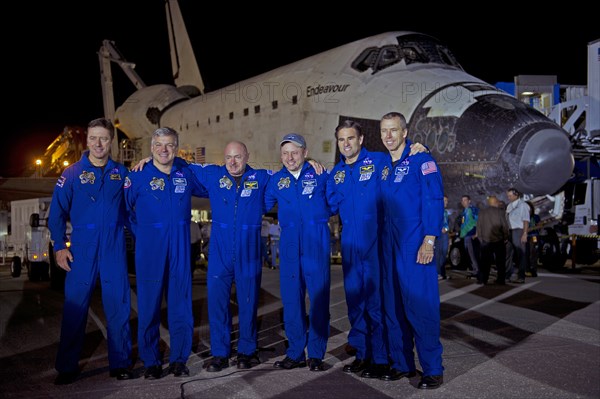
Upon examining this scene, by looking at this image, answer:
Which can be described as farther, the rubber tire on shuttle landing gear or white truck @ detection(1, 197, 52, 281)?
the rubber tire on shuttle landing gear

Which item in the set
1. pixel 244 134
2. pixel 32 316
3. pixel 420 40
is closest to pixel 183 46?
pixel 244 134

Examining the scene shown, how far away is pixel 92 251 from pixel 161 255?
1.77 feet

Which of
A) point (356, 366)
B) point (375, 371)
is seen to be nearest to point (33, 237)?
point (356, 366)

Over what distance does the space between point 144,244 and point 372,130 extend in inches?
266

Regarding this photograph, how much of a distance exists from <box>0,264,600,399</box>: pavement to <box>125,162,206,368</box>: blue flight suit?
0.36 metres

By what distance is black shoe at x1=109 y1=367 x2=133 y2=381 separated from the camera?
444cm

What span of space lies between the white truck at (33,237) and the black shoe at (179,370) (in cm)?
736

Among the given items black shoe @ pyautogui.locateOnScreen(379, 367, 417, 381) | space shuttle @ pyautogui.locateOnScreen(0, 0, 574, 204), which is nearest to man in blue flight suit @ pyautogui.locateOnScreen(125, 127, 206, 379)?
black shoe @ pyautogui.locateOnScreen(379, 367, 417, 381)

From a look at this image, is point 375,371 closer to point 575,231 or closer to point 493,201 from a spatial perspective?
point 493,201

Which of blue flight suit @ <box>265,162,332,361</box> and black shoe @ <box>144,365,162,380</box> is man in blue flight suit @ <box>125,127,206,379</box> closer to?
black shoe @ <box>144,365,162,380</box>

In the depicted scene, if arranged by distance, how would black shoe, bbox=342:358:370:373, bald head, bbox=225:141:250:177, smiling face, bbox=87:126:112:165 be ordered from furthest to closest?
bald head, bbox=225:141:250:177 → smiling face, bbox=87:126:112:165 → black shoe, bbox=342:358:370:373

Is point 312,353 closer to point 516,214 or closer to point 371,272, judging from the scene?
point 371,272

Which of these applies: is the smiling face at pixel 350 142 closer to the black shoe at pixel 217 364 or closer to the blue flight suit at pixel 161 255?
the blue flight suit at pixel 161 255

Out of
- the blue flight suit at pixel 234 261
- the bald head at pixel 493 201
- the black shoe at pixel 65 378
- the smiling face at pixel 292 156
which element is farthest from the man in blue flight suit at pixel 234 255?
the bald head at pixel 493 201
